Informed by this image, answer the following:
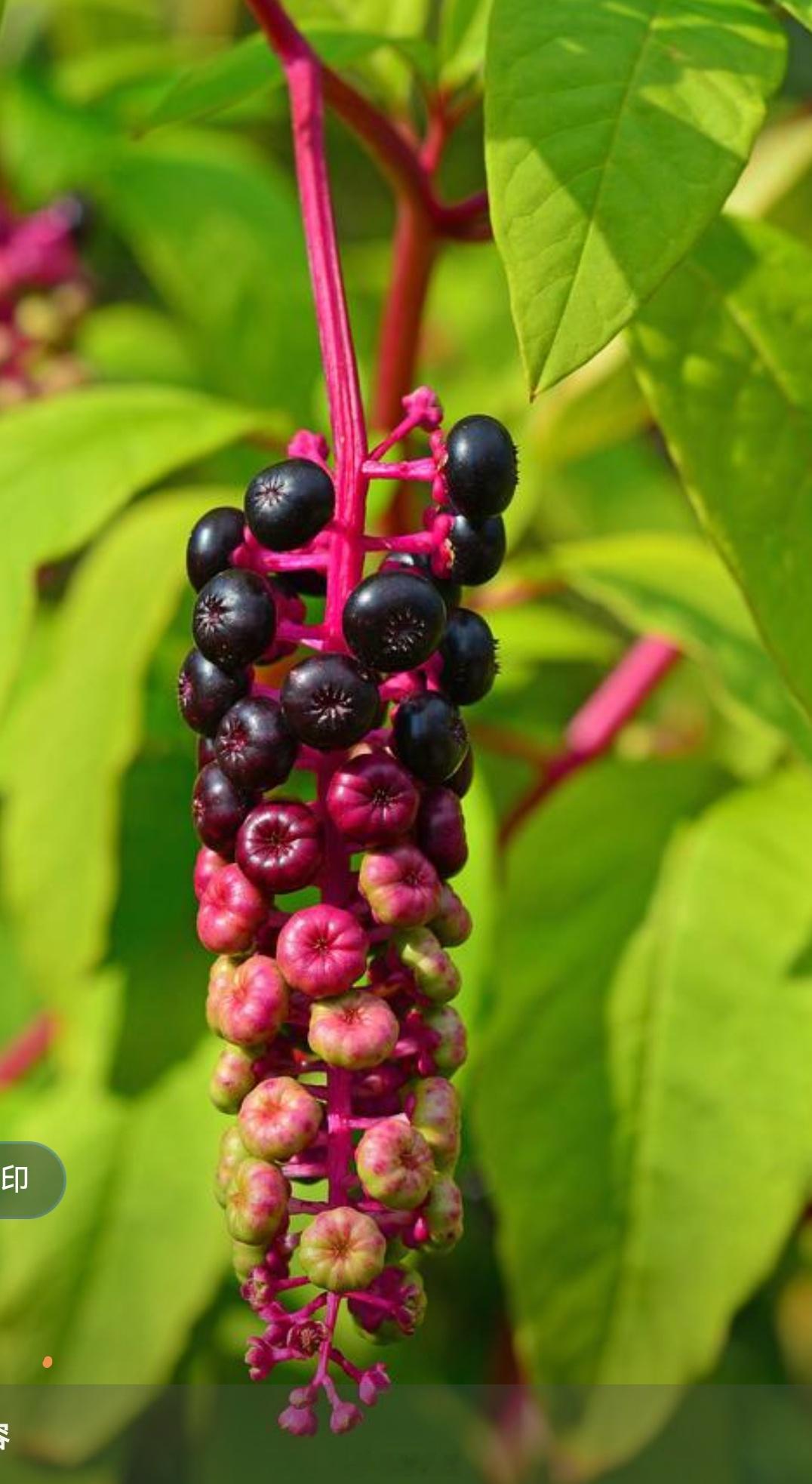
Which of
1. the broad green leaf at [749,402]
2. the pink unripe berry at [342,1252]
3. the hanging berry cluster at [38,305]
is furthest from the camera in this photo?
the hanging berry cluster at [38,305]

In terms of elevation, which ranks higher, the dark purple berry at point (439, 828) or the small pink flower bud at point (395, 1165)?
the dark purple berry at point (439, 828)

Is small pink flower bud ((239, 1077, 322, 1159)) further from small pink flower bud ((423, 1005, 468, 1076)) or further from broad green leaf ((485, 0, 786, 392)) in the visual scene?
broad green leaf ((485, 0, 786, 392))

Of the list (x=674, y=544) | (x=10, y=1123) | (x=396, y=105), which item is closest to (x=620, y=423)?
(x=674, y=544)

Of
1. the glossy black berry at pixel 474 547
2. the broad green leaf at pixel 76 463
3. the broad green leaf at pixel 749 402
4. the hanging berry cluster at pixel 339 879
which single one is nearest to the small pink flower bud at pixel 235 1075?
the hanging berry cluster at pixel 339 879

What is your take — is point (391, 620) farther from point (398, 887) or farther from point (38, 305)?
point (38, 305)

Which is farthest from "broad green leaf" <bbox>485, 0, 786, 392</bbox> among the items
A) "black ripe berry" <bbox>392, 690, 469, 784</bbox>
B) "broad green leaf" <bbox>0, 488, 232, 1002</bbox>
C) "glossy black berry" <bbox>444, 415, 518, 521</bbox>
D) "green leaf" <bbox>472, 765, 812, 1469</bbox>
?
"green leaf" <bbox>472, 765, 812, 1469</bbox>

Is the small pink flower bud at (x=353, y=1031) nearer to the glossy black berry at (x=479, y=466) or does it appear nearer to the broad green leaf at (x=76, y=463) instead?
the glossy black berry at (x=479, y=466)

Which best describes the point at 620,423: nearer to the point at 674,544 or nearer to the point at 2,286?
the point at 674,544

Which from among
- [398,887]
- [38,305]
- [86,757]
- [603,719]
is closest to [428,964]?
[398,887]
